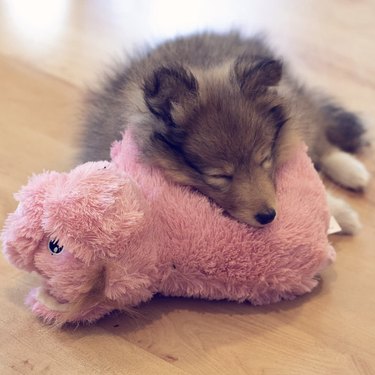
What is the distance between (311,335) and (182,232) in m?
0.45

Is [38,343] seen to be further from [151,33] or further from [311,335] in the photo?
[151,33]

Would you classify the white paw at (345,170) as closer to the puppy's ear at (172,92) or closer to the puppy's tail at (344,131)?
the puppy's tail at (344,131)

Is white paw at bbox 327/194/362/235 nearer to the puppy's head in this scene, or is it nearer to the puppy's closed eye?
the puppy's head

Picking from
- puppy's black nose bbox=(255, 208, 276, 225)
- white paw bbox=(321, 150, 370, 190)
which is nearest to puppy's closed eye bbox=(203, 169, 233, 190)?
puppy's black nose bbox=(255, 208, 276, 225)

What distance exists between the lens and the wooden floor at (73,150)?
1.53 meters

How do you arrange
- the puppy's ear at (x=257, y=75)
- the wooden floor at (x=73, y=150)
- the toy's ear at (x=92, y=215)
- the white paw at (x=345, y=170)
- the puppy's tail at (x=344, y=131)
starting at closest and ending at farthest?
1. the toy's ear at (x=92, y=215)
2. the wooden floor at (x=73, y=150)
3. the puppy's ear at (x=257, y=75)
4. the white paw at (x=345, y=170)
5. the puppy's tail at (x=344, y=131)

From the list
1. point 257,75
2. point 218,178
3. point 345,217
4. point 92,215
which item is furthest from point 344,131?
point 92,215

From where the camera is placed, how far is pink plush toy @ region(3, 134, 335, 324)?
1444 millimetres

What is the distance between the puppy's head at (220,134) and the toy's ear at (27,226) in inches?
12.3

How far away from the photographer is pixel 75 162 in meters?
2.05

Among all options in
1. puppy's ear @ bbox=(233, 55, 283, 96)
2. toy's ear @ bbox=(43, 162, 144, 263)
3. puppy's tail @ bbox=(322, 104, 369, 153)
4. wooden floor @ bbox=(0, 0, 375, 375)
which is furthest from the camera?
puppy's tail @ bbox=(322, 104, 369, 153)

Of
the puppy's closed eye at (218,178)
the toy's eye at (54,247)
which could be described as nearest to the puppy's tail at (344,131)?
the puppy's closed eye at (218,178)

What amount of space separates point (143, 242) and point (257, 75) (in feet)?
1.77

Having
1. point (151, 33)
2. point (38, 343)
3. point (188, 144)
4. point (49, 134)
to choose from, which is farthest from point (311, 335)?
point (151, 33)
